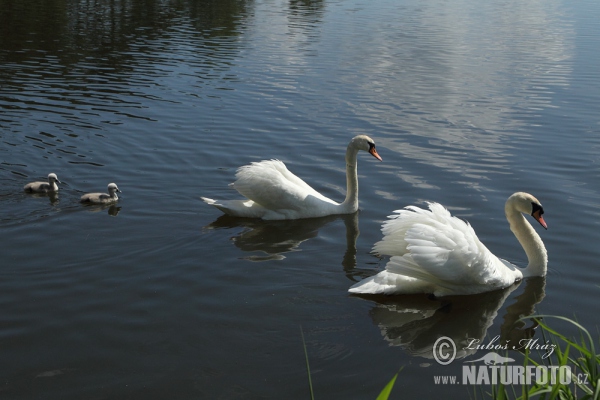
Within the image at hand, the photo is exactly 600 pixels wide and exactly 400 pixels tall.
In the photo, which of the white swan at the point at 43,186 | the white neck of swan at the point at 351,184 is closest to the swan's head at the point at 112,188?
the white swan at the point at 43,186

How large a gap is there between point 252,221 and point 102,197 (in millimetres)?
2145

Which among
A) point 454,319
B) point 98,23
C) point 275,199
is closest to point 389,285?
point 454,319

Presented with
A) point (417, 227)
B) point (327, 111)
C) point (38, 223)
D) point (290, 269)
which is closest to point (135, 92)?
point (327, 111)

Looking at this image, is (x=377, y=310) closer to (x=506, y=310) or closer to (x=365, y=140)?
(x=506, y=310)

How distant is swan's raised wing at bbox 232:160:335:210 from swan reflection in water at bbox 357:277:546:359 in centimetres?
284

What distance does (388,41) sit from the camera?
98.5 ft

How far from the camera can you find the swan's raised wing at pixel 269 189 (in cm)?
1108

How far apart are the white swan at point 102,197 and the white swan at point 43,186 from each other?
0.52 metres

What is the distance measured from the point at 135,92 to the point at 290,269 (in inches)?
450

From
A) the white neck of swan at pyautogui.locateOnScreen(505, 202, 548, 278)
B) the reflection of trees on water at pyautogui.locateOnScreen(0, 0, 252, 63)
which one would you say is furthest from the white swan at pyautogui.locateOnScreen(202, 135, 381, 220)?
the reflection of trees on water at pyautogui.locateOnScreen(0, 0, 252, 63)

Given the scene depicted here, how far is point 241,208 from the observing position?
11.3m

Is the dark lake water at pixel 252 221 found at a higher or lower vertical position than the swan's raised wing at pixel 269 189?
lower

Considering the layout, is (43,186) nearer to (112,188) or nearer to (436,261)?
(112,188)

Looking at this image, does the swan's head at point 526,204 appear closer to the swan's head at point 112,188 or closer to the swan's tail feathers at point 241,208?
the swan's tail feathers at point 241,208
